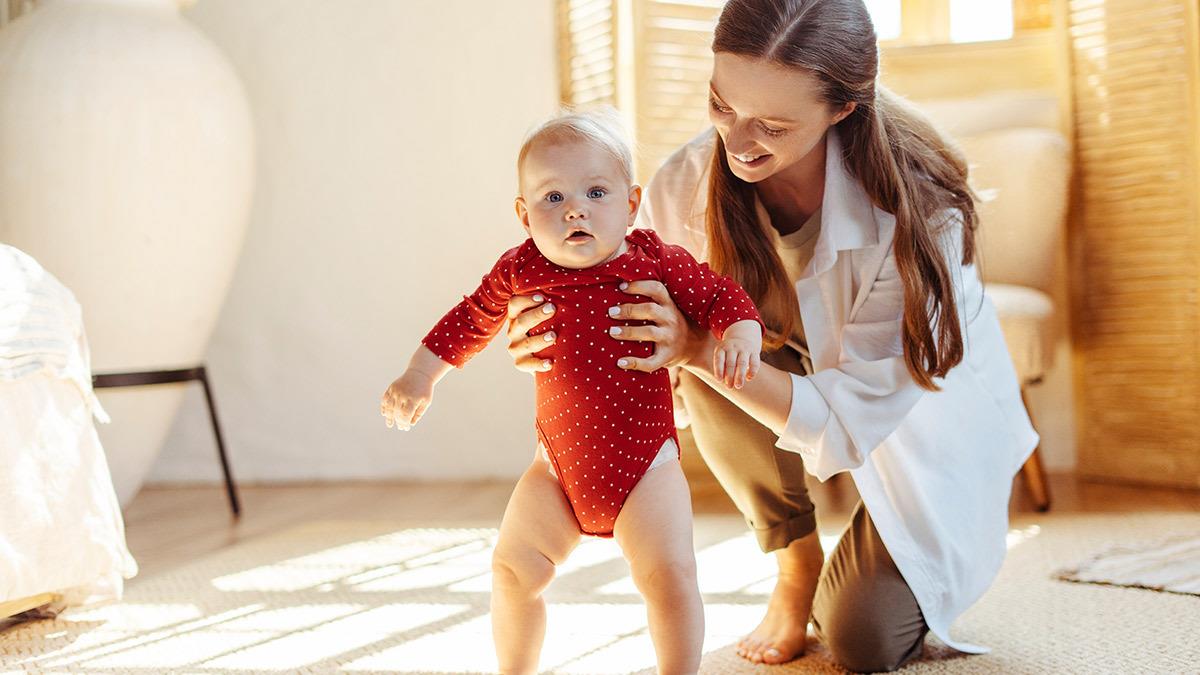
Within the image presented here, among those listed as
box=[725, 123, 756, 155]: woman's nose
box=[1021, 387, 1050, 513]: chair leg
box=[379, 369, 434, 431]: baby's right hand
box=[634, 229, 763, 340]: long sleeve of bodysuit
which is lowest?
box=[1021, 387, 1050, 513]: chair leg

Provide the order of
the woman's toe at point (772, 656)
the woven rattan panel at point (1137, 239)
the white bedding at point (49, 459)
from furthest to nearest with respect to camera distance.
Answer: the woven rattan panel at point (1137, 239), the white bedding at point (49, 459), the woman's toe at point (772, 656)

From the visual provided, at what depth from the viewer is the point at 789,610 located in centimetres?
138

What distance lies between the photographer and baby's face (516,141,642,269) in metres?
1.08

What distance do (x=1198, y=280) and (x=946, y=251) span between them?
1415mm

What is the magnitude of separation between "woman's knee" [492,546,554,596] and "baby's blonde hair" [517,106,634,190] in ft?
1.25

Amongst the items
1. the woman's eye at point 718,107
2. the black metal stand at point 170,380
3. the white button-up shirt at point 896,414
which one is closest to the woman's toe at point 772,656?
the white button-up shirt at point 896,414

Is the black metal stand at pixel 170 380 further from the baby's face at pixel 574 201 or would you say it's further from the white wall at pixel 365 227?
the baby's face at pixel 574 201

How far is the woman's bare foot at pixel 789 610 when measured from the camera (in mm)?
1331

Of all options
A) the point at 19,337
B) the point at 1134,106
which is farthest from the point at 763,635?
the point at 1134,106

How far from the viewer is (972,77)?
107 inches

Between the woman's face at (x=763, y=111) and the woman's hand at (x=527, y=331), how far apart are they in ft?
0.91

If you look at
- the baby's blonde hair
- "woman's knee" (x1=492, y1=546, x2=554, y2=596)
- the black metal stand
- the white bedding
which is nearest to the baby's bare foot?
"woman's knee" (x1=492, y1=546, x2=554, y2=596)

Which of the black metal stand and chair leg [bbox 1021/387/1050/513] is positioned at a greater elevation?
the black metal stand

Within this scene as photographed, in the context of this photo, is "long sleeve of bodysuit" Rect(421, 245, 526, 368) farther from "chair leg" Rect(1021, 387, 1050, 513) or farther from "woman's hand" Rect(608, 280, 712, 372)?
"chair leg" Rect(1021, 387, 1050, 513)
